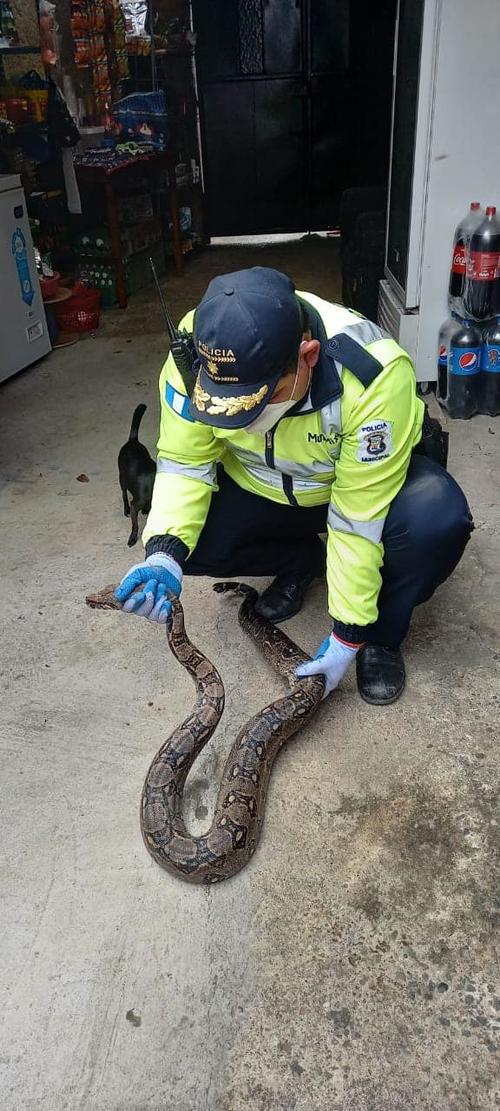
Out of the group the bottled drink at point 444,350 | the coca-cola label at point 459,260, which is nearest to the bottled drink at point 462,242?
the coca-cola label at point 459,260

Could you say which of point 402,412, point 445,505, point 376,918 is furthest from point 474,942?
point 402,412

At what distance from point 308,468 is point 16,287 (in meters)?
3.46

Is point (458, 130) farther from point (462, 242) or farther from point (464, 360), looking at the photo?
point (464, 360)

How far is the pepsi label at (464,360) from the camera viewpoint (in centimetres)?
372

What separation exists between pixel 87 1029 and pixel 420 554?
1.37m

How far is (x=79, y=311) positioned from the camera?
5590 mm

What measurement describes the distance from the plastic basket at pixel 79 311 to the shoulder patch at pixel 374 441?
4239 millimetres

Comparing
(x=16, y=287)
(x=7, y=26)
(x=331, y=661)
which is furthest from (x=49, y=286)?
(x=331, y=661)

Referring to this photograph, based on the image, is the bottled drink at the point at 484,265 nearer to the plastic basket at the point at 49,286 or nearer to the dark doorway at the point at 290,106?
the plastic basket at the point at 49,286

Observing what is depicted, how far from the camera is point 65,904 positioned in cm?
181

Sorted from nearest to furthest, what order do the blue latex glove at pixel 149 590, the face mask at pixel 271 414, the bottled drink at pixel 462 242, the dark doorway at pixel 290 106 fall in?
the face mask at pixel 271 414, the blue latex glove at pixel 149 590, the bottled drink at pixel 462 242, the dark doorway at pixel 290 106

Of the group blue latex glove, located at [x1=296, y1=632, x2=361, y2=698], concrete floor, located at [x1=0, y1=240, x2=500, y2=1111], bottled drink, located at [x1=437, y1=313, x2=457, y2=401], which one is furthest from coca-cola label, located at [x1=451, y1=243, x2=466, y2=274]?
blue latex glove, located at [x1=296, y1=632, x2=361, y2=698]

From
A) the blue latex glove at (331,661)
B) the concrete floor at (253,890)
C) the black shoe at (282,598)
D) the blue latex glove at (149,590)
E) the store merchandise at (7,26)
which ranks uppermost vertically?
the store merchandise at (7,26)

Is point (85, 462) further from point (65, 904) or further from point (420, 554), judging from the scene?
point (65, 904)
